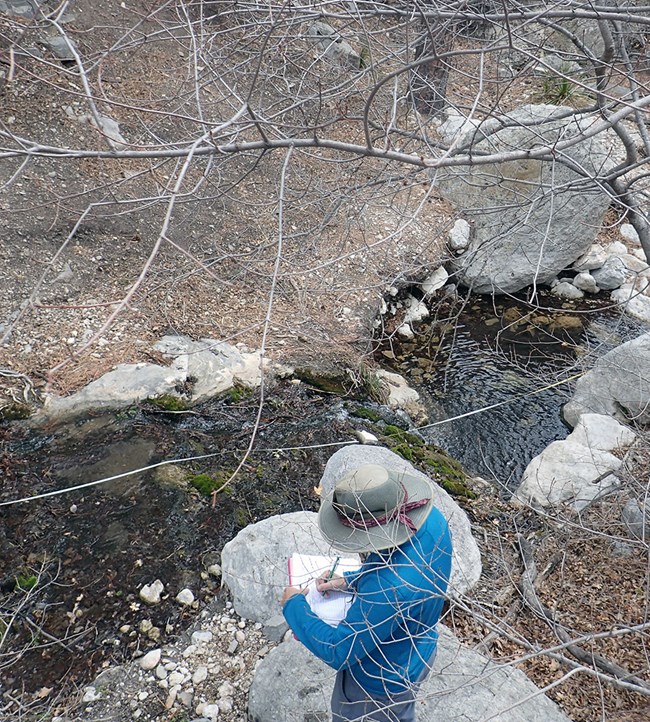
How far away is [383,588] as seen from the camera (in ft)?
6.43

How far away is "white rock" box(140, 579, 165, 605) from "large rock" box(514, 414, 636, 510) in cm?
235

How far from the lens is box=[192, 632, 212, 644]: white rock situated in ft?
10.9

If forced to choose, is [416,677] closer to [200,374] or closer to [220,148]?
[220,148]

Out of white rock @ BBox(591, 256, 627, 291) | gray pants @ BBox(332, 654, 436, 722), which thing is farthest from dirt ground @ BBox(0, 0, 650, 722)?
white rock @ BBox(591, 256, 627, 291)

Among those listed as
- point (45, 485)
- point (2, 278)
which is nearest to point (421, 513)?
point (45, 485)

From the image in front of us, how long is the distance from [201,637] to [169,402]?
2.08m

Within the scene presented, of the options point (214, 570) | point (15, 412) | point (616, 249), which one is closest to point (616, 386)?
point (616, 249)

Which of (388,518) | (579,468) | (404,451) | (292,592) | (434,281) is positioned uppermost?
(388,518)

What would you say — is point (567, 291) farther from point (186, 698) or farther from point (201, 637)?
point (186, 698)

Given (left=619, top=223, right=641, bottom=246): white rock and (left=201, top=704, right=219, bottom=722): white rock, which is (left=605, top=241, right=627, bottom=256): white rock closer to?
(left=619, top=223, right=641, bottom=246): white rock

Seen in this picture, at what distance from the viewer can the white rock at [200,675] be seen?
3.14m

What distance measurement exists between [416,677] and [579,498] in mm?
2568

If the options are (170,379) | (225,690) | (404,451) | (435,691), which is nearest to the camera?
(435,691)

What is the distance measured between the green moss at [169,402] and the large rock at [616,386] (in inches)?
141
